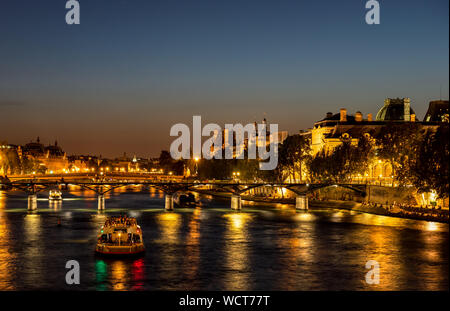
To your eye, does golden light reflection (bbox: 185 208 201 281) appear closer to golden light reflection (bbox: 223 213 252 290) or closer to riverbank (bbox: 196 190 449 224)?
golden light reflection (bbox: 223 213 252 290)

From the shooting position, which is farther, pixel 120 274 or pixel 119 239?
pixel 119 239

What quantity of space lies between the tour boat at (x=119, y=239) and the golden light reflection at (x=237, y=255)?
7.35 meters

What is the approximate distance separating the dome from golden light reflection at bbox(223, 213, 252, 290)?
7042 centimetres

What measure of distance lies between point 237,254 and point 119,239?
970 centimetres

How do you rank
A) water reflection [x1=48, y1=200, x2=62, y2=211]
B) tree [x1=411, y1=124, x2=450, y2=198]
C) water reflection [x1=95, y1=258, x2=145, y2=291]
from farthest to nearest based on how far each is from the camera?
water reflection [x1=48, y1=200, x2=62, y2=211] → tree [x1=411, y1=124, x2=450, y2=198] → water reflection [x1=95, y1=258, x2=145, y2=291]

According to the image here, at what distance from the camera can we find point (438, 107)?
410 ft

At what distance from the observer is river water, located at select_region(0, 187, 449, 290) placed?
127ft

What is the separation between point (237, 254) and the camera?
164 feet

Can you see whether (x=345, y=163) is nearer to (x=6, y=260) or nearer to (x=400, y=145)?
(x=400, y=145)

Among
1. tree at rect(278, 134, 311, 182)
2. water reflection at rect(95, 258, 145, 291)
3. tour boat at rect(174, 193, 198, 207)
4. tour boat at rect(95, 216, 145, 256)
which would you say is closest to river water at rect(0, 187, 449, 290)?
water reflection at rect(95, 258, 145, 291)

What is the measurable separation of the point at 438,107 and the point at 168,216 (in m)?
68.0

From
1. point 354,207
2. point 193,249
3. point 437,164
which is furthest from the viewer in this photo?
point 354,207

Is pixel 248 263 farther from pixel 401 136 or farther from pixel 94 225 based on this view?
pixel 401 136

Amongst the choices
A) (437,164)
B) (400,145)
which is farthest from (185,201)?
(437,164)
